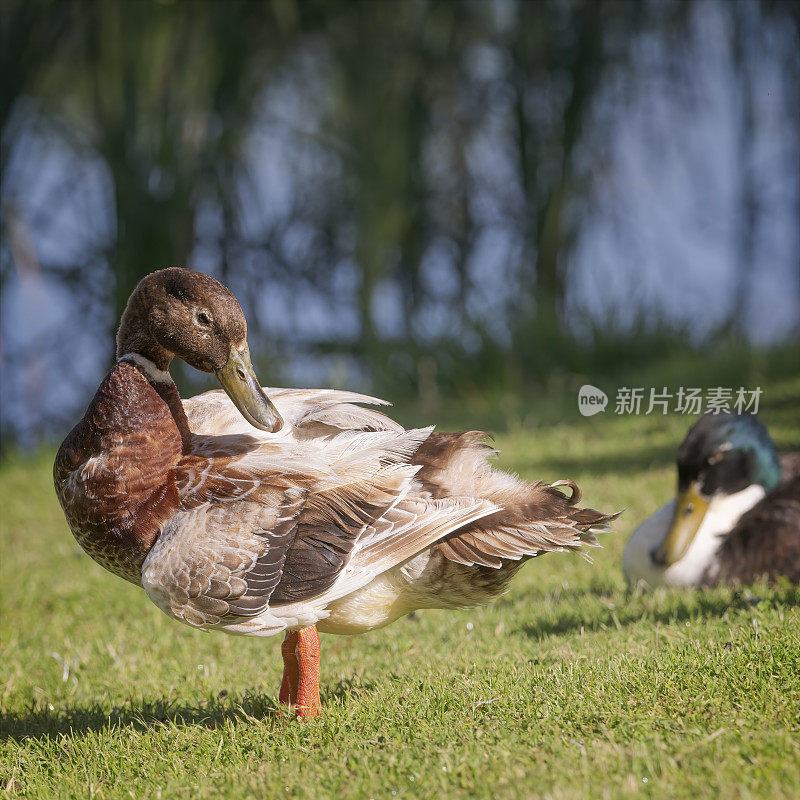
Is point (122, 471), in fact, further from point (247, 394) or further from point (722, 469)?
point (722, 469)

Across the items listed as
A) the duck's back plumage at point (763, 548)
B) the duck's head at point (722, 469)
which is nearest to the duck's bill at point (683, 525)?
the duck's head at point (722, 469)

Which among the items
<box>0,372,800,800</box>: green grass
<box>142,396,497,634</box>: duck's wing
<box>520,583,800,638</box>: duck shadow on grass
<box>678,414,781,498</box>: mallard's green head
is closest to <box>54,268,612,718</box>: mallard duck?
<box>142,396,497,634</box>: duck's wing

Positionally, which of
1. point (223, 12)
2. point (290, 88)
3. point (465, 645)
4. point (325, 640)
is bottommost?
point (325, 640)

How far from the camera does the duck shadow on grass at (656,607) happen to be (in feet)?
12.1

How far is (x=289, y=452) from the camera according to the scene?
2922 mm

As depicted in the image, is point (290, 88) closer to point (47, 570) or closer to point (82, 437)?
point (47, 570)

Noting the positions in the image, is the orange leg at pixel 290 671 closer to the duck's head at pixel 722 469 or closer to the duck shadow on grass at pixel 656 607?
the duck shadow on grass at pixel 656 607

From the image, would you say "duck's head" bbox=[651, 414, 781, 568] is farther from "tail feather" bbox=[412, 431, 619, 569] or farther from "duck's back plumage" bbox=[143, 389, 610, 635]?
"duck's back plumage" bbox=[143, 389, 610, 635]

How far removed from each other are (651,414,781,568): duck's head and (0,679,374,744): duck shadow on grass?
6.63 ft

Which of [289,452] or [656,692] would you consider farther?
[289,452]

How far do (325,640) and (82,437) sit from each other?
175 centimetres

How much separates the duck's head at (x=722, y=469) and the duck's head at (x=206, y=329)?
7.71ft

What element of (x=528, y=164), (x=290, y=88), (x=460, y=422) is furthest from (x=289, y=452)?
(x=290, y=88)

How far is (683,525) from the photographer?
4.27m
